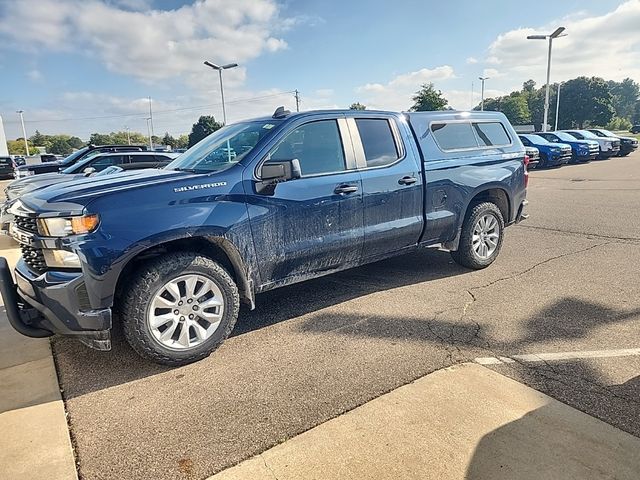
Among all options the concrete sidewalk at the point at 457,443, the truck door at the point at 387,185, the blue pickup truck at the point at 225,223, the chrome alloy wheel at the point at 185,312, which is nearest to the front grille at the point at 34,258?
the blue pickup truck at the point at 225,223

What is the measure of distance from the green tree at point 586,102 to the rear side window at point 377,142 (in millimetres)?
61898

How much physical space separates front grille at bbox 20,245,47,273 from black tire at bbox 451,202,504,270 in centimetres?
429

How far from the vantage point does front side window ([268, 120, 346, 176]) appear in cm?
395

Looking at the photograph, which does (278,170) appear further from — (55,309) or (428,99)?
(428,99)

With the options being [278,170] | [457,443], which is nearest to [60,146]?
[278,170]

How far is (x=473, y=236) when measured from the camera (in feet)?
17.8

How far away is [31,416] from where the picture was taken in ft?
9.34

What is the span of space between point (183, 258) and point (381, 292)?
90.1 inches

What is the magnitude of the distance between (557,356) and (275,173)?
2.55 meters

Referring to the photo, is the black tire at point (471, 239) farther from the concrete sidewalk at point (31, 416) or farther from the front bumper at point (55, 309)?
the concrete sidewalk at point (31, 416)

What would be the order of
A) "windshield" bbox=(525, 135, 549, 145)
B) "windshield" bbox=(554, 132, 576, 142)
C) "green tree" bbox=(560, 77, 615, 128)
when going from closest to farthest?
"windshield" bbox=(525, 135, 549, 145) → "windshield" bbox=(554, 132, 576, 142) → "green tree" bbox=(560, 77, 615, 128)

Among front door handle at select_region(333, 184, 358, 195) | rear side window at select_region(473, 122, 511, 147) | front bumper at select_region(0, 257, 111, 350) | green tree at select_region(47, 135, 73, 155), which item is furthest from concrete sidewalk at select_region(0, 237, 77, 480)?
green tree at select_region(47, 135, 73, 155)

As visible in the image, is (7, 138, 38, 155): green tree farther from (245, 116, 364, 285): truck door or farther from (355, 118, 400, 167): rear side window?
(245, 116, 364, 285): truck door

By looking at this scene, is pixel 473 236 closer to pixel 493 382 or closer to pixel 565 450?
pixel 493 382
